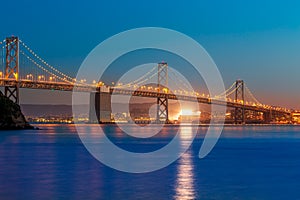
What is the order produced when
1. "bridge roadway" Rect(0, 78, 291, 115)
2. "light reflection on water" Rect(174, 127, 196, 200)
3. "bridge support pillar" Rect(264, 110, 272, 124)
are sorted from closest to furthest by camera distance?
"light reflection on water" Rect(174, 127, 196, 200) → "bridge roadway" Rect(0, 78, 291, 115) → "bridge support pillar" Rect(264, 110, 272, 124)

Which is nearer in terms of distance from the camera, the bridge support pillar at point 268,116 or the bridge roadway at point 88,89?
the bridge roadway at point 88,89

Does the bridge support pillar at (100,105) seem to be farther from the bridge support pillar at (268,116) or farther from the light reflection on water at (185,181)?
the light reflection on water at (185,181)

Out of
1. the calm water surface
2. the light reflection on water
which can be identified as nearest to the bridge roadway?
the calm water surface

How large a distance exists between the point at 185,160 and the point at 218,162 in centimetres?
115

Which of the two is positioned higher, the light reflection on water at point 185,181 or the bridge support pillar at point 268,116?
the bridge support pillar at point 268,116

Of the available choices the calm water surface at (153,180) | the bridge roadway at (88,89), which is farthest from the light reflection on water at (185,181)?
the bridge roadway at (88,89)

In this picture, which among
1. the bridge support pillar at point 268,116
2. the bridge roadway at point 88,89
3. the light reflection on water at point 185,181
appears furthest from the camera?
the bridge support pillar at point 268,116

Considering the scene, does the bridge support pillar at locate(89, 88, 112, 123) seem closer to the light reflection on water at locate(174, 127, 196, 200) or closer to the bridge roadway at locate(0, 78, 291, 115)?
the bridge roadway at locate(0, 78, 291, 115)

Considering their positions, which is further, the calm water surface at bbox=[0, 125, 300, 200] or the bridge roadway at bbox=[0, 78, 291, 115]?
the bridge roadway at bbox=[0, 78, 291, 115]

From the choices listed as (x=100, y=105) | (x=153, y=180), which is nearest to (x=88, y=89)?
(x=100, y=105)

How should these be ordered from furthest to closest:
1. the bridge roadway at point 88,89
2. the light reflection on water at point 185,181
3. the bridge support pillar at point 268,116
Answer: the bridge support pillar at point 268,116, the bridge roadway at point 88,89, the light reflection on water at point 185,181

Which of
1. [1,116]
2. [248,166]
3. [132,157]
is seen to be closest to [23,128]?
[1,116]

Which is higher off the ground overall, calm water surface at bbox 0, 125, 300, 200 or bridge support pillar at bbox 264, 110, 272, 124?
bridge support pillar at bbox 264, 110, 272, 124

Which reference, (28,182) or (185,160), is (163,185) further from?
(185,160)
